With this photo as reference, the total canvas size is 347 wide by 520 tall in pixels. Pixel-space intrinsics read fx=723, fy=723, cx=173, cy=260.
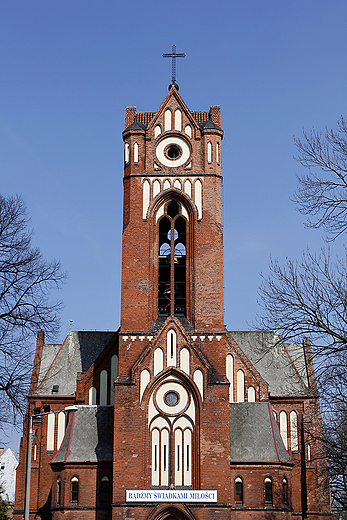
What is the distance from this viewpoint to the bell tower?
36.2 metres

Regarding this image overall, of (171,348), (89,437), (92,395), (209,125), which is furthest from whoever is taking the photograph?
(209,125)

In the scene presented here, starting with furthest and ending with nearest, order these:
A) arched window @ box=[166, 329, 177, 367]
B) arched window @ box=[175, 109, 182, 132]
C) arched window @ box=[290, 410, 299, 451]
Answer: arched window @ box=[290, 410, 299, 451], arched window @ box=[175, 109, 182, 132], arched window @ box=[166, 329, 177, 367]

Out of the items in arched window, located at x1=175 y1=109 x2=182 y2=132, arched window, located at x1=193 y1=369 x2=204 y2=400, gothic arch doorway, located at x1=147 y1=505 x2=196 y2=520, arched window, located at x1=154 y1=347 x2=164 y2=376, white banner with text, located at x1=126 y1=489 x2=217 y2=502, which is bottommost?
gothic arch doorway, located at x1=147 y1=505 x2=196 y2=520

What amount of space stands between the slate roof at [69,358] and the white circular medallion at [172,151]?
1214cm

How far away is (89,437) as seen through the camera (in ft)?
118

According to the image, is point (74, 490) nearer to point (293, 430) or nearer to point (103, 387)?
point (103, 387)

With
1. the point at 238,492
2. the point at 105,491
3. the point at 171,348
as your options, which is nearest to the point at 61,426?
the point at 105,491

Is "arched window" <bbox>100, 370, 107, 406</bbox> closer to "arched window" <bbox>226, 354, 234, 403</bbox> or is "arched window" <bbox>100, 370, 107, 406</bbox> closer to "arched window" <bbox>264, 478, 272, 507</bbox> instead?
"arched window" <bbox>226, 354, 234, 403</bbox>

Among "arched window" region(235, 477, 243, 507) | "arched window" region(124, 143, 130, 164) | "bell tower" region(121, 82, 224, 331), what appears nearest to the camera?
"arched window" region(235, 477, 243, 507)

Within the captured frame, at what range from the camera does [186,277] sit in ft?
121

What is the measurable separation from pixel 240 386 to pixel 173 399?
6.20 meters

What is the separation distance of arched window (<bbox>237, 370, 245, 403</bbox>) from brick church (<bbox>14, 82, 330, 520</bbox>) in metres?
0.08

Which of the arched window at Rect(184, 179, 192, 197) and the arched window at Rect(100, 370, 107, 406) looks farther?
the arched window at Rect(100, 370, 107, 406)

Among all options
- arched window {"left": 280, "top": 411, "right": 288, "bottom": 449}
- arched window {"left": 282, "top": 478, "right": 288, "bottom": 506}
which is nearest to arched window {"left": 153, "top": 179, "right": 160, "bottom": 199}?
arched window {"left": 280, "top": 411, "right": 288, "bottom": 449}
